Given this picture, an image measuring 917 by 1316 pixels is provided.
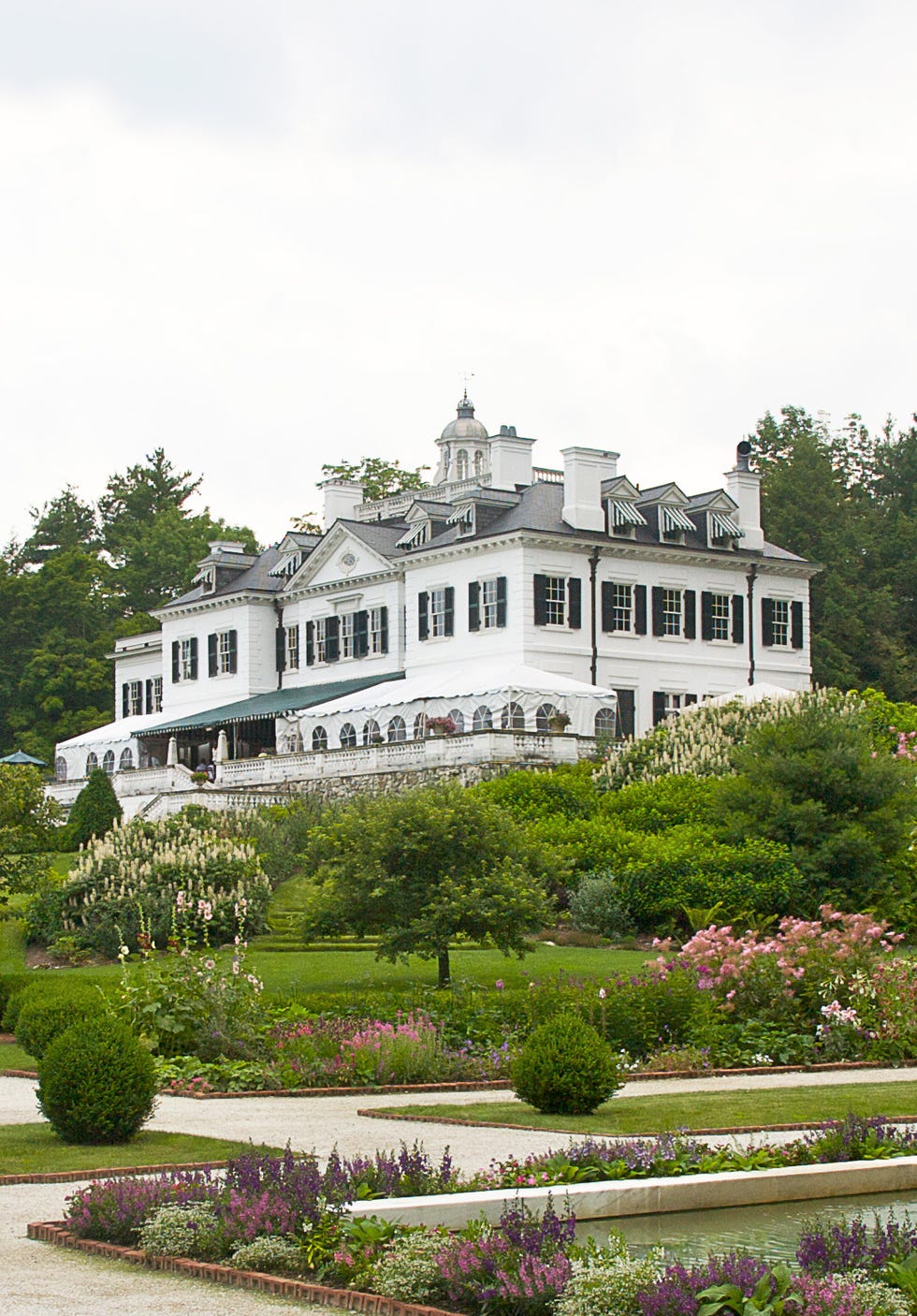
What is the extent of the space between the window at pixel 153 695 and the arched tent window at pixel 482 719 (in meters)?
24.0

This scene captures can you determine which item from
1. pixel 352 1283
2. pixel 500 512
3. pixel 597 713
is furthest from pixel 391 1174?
pixel 500 512

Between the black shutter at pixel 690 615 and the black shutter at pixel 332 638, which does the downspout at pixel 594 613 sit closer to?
the black shutter at pixel 690 615

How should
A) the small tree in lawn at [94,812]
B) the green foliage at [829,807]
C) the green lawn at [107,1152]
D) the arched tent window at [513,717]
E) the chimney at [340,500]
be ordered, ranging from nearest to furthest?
the green lawn at [107,1152]
the green foliage at [829,807]
the small tree in lawn at [94,812]
the arched tent window at [513,717]
the chimney at [340,500]

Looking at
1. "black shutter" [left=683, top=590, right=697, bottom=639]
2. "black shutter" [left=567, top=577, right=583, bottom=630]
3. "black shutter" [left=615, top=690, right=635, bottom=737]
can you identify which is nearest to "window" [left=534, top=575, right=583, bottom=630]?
"black shutter" [left=567, top=577, right=583, bottom=630]

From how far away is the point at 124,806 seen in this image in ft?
156

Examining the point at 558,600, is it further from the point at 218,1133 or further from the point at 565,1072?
the point at 218,1133

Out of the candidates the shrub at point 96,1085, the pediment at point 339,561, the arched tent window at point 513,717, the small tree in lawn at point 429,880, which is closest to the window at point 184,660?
the pediment at point 339,561

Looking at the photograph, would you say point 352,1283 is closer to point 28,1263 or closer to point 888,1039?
point 28,1263

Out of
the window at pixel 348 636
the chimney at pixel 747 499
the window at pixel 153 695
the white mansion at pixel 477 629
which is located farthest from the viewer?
the window at pixel 153 695

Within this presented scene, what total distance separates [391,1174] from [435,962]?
17.2 meters

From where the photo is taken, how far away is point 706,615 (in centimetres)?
5438

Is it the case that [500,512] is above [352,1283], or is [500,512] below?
above

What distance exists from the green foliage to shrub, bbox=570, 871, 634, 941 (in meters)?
2.64

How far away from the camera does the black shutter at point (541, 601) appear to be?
50406 mm
